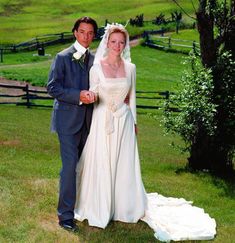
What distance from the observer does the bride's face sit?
22.1 ft

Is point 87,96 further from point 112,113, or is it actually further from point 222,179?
point 222,179

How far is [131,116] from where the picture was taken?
280 inches

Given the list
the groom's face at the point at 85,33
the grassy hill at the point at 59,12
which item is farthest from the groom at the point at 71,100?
the grassy hill at the point at 59,12

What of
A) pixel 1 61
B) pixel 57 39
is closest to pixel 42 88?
pixel 1 61

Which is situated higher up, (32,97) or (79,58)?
(79,58)

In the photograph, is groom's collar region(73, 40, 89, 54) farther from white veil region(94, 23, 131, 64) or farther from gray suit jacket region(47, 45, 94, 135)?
white veil region(94, 23, 131, 64)

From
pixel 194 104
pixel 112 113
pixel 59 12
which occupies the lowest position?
pixel 194 104

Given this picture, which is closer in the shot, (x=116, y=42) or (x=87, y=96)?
(x=87, y=96)

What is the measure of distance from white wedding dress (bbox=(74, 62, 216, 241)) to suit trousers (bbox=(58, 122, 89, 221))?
0.28 meters

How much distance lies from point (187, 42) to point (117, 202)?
42.8m

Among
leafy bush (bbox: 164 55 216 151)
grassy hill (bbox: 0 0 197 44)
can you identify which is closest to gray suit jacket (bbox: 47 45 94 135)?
leafy bush (bbox: 164 55 216 151)

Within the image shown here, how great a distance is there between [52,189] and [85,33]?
2742 mm

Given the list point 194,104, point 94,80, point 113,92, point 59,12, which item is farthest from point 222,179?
point 59,12

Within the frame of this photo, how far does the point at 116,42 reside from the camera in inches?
265
